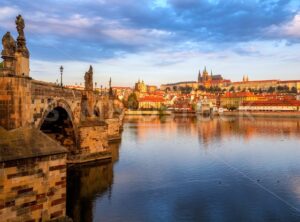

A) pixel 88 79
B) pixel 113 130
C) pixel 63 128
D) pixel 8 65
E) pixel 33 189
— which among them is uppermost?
pixel 88 79

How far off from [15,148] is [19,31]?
4.64 metres

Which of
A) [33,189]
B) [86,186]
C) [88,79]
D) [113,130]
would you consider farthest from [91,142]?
[113,130]

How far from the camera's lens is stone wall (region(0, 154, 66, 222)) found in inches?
394

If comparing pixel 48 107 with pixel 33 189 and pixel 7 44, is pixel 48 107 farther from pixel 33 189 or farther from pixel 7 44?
pixel 33 189

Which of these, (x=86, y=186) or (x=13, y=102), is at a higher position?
(x=13, y=102)

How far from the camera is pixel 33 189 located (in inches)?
427

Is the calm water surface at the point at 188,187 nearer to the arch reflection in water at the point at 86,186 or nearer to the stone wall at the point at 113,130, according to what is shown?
the arch reflection in water at the point at 86,186

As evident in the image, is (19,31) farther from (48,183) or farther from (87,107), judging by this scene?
(87,107)

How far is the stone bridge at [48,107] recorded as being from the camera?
39.5 feet

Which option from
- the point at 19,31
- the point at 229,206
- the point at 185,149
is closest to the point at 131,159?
the point at 185,149

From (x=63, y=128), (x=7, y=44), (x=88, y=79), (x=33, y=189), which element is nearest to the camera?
(x=33, y=189)

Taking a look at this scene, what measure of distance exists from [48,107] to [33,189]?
807 cm

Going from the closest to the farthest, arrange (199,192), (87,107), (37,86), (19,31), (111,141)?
(19,31) → (37,86) → (199,192) → (87,107) → (111,141)

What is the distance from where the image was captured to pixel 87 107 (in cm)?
2892
